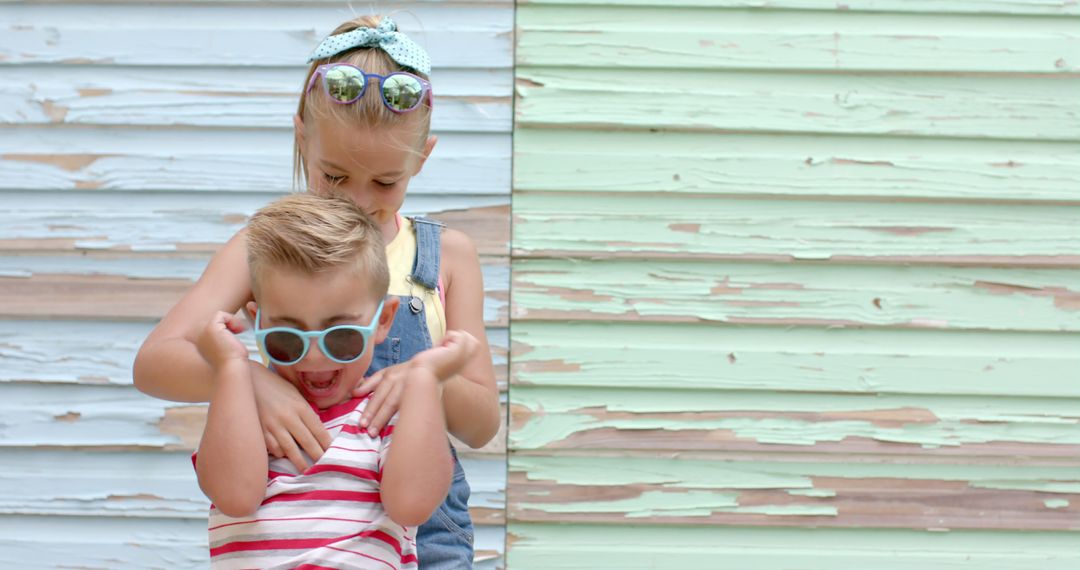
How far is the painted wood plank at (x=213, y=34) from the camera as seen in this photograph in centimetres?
313

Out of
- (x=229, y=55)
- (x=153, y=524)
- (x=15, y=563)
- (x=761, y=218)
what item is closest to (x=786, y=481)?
(x=761, y=218)

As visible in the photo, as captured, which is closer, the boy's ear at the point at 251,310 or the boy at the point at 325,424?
the boy at the point at 325,424

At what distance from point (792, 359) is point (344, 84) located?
5.86 ft

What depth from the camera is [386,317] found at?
5.53 ft

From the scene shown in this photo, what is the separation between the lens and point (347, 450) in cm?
152

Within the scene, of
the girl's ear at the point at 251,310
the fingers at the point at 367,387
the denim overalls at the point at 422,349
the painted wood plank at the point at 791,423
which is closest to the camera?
the fingers at the point at 367,387

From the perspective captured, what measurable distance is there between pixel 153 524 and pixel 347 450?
1885 mm

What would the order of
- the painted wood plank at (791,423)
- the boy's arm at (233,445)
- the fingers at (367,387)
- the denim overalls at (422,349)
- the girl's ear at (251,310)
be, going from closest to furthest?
1. the boy's arm at (233,445)
2. the fingers at (367,387)
3. the girl's ear at (251,310)
4. the denim overalls at (422,349)
5. the painted wood plank at (791,423)

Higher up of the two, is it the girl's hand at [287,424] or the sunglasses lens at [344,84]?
the sunglasses lens at [344,84]

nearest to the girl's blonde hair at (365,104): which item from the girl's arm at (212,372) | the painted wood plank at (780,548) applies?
the girl's arm at (212,372)

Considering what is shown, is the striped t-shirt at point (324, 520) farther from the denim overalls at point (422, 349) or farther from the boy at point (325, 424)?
the denim overalls at point (422, 349)

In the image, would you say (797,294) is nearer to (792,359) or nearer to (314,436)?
(792,359)

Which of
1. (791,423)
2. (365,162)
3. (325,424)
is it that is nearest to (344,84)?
(365,162)

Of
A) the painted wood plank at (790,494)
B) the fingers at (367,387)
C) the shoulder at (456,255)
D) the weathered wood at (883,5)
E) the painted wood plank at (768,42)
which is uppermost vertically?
the weathered wood at (883,5)
